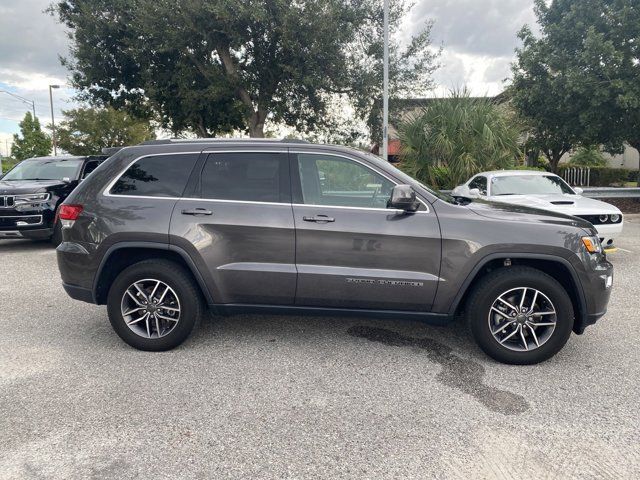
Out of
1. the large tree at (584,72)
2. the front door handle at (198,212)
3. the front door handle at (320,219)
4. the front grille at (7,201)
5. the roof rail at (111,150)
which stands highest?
the large tree at (584,72)

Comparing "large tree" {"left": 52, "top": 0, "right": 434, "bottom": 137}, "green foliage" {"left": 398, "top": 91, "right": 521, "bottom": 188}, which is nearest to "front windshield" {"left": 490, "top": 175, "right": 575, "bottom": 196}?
"green foliage" {"left": 398, "top": 91, "right": 521, "bottom": 188}

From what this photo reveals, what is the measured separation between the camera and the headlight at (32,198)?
27.8 ft

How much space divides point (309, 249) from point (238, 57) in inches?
548

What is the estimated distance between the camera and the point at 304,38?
13.6 meters

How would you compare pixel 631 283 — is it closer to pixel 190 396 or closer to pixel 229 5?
pixel 190 396

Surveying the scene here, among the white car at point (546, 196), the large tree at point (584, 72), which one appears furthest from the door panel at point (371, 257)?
the large tree at point (584, 72)

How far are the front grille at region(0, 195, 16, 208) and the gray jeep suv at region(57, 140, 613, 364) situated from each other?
5.50 metres

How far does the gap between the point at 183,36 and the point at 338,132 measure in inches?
264

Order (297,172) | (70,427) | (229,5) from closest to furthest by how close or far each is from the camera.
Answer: (70,427)
(297,172)
(229,5)

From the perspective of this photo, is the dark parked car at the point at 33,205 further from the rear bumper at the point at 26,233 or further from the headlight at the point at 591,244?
the headlight at the point at 591,244

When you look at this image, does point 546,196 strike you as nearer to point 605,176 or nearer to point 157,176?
point 157,176

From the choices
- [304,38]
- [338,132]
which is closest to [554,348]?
[304,38]

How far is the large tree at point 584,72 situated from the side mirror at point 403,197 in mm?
11900

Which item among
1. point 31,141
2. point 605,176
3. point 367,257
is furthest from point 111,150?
point 31,141
